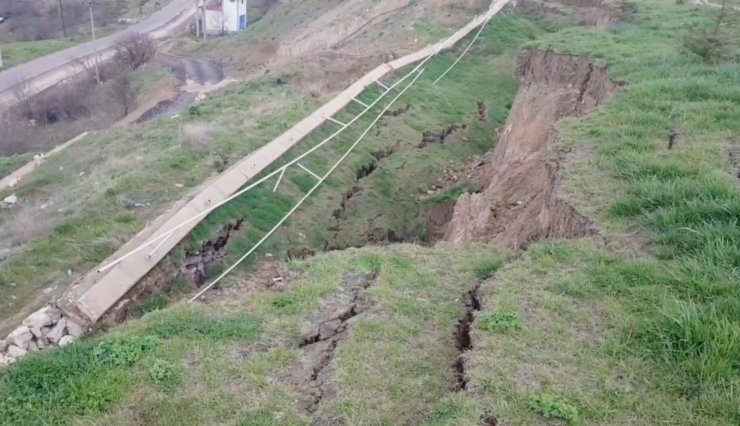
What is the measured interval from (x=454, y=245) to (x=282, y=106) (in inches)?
378

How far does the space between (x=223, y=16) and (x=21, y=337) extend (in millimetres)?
44997

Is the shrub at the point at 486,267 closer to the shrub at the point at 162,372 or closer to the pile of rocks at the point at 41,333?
the shrub at the point at 162,372

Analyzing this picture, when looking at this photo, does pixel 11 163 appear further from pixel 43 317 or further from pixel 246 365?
pixel 246 365

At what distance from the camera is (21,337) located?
8.16 metres

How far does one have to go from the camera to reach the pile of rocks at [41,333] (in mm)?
8078

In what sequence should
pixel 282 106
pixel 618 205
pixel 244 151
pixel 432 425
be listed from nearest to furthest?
pixel 432 425 → pixel 618 205 → pixel 244 151 → pixel 282 106

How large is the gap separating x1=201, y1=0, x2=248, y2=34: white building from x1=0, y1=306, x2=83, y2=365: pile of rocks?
144 ft

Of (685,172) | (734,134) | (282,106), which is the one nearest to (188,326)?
(685,172)

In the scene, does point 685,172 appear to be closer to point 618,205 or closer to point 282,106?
point 618,205

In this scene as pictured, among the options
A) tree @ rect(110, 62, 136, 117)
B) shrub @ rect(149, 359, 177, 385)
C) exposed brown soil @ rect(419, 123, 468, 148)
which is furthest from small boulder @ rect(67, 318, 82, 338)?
tree @ rect(110, 62, 136, 117)

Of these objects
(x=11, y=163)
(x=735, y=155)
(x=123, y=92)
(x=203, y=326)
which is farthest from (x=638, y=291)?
(x=123, y=92)

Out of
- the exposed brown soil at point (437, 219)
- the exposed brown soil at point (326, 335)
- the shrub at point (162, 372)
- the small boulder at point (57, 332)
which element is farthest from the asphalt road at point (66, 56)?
the shrub at point (162, 372)

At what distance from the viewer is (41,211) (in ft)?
40.9

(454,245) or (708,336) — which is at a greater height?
(708,336)
